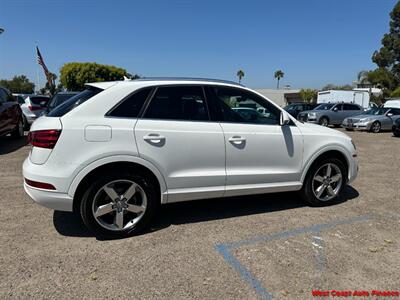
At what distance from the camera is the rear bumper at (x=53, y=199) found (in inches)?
118

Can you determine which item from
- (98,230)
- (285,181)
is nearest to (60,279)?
(98,230)

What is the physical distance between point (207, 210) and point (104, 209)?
151 centimetres

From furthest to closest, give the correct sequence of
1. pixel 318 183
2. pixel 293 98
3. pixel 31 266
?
1. pixel 293 98
2. pixel 318 183
3. pixel 31 266

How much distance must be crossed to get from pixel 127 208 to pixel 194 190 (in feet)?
2.59

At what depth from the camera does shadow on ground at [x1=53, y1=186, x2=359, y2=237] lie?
11.8 ft

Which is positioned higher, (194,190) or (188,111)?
(188,111)

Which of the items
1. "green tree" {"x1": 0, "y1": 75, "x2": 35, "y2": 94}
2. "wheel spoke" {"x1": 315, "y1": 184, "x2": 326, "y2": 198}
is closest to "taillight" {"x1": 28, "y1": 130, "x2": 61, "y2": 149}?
"wheel spoke" {"x1": 315, "y1": 184, "x2": 326, "y2": 198}

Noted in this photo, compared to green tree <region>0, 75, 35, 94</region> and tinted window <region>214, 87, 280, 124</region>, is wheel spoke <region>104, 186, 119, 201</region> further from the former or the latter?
green tree <region>0, 75, 35, 94</region>

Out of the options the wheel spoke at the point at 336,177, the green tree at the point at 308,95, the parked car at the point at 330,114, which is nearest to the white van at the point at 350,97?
the parked car at the point at 330,114

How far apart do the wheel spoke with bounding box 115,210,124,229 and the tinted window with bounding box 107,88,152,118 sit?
1070mm

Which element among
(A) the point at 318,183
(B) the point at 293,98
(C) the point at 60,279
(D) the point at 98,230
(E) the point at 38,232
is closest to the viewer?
(C) the point at 60,279

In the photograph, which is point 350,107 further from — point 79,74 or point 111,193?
point 79,74

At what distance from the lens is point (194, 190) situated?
137 inches

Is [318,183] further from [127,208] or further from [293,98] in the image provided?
[293,98]
